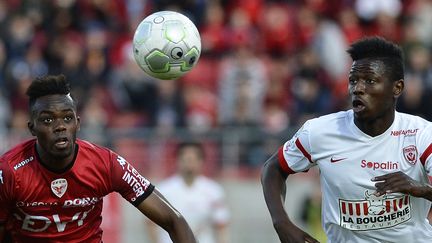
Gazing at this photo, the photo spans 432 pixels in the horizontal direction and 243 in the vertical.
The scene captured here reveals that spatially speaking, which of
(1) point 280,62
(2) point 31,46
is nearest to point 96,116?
(2) point 31,46

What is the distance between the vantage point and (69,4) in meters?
16.2

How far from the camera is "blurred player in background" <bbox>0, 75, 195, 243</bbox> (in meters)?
7.19

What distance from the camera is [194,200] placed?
11961mm

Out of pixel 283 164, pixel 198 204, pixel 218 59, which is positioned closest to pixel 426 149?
pixel 283 164

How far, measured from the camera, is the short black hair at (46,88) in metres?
7.32

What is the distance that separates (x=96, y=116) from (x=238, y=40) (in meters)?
2.47

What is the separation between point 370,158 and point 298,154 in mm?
554

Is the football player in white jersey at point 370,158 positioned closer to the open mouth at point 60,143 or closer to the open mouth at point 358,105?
the open mouth at point 358,105

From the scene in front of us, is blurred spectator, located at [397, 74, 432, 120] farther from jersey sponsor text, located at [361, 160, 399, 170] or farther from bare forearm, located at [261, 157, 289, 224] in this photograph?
jersey sponsor text, located at [361, 160, 399, 170]

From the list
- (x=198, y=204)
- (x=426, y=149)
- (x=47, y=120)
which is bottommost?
(x=198, y=204)

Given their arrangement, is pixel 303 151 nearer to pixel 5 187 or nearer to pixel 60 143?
pixel 60 143

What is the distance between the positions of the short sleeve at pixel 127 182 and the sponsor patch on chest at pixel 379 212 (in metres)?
1.47

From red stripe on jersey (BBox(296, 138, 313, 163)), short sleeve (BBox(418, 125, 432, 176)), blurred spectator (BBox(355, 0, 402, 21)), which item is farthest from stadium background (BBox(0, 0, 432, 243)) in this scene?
short sleeve (BBox(418, 125, 432, 176))

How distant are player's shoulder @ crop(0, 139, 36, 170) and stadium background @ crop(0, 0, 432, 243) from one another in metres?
5.81
